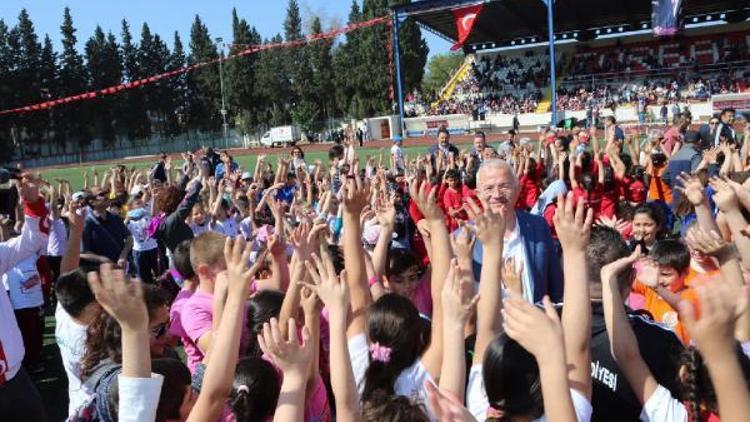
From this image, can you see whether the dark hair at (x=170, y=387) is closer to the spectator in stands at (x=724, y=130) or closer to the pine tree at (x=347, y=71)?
the spectator in stands at (x=724, y=130)

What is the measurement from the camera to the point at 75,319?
11.7ft

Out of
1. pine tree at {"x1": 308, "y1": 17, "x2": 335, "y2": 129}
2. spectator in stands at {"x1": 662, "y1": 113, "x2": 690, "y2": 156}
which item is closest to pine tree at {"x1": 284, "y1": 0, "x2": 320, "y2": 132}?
pine tree at {"x1": 308, "y1": 17, "x2": 335, "y2": 129}

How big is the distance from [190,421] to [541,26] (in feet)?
169

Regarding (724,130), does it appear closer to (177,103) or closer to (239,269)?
(239,269)

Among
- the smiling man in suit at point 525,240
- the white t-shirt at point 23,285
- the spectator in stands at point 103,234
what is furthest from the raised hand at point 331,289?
the spectator in stands at point 103,234

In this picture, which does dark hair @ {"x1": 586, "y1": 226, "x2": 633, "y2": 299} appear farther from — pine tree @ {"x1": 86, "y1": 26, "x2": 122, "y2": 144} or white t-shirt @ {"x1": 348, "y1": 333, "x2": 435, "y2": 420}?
pine tree @ {"x1": 86, "y1": 26, "x2": 122, "y2": 144}

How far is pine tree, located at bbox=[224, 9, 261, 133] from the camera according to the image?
231 ft

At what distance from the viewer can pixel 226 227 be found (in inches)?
319

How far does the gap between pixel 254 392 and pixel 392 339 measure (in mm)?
600

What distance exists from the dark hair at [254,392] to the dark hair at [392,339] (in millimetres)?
376

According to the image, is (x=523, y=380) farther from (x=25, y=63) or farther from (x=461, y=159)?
(x=25, y=63)

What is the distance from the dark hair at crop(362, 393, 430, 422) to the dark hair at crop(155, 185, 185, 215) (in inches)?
212

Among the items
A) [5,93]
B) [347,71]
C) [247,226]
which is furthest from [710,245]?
[5,93]

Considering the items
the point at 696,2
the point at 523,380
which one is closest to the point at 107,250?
the point at 523,380
